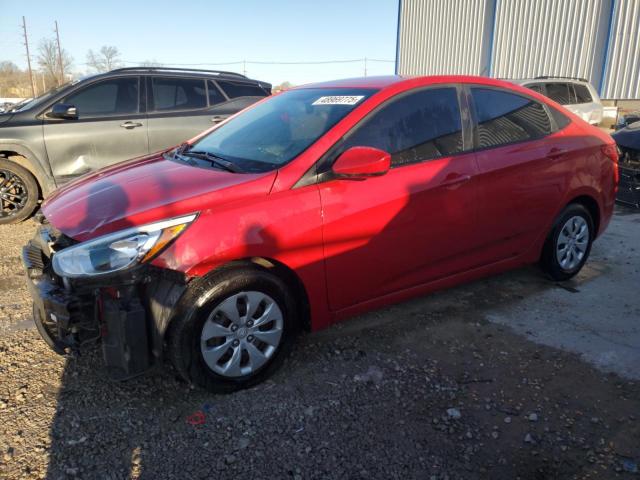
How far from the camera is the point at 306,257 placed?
111 inches

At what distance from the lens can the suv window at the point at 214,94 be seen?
6781mm

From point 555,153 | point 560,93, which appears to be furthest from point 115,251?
point 560,93

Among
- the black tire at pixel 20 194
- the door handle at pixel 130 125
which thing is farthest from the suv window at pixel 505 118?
the black tire at pixel 20 194

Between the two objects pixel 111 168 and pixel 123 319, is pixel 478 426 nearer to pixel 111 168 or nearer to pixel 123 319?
pixel 123 319

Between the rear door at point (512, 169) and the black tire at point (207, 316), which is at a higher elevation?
the rear door at point (512, 169)

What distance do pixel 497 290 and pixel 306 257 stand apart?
213cm

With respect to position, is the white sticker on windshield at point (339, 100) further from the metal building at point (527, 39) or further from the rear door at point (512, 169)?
the metal building at point (527, 39)

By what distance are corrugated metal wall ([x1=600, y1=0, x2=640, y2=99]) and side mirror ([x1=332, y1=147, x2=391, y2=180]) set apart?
19919 millimetres

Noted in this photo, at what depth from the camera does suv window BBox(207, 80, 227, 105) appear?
6781mm

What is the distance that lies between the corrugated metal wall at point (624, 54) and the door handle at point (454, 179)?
19191mm

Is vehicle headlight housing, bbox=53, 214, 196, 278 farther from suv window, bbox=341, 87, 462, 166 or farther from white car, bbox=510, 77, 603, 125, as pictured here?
white car, bbox=510, 77, 603, 125

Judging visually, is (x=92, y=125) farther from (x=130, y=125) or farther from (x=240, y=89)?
(x=240, y=89)

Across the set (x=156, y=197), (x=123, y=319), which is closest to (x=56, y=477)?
(x=123, y=319)

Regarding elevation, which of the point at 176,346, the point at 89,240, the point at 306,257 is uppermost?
the point at 89,240
